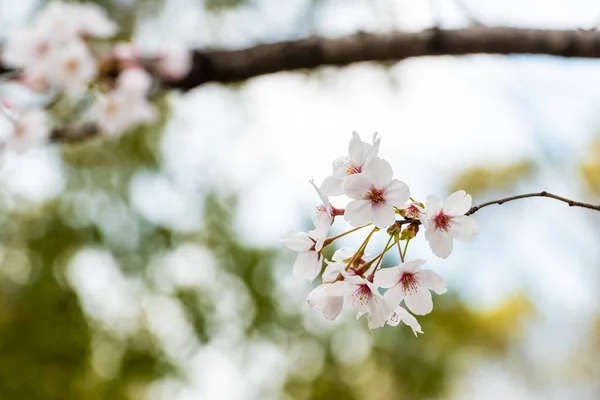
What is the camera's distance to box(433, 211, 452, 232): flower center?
543 mm

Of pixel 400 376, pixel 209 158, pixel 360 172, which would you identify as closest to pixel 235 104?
pixel 209 158

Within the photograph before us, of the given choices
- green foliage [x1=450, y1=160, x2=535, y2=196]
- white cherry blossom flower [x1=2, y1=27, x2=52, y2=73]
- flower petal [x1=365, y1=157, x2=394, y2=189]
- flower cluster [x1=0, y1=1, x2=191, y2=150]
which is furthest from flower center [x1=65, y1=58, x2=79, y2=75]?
green foliage [x1=450, y1=160, x2=535, y2=196]

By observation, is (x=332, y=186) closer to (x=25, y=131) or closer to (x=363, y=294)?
(x=363, y=294)

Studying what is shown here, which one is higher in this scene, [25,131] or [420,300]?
[25,131]

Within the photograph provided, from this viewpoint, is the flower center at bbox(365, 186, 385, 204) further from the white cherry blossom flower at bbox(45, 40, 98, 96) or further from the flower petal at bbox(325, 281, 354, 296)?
the white cherry blossom flower at bbox(45, 40, 98, 96)

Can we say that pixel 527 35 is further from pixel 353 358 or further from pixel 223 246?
pixel 353 358

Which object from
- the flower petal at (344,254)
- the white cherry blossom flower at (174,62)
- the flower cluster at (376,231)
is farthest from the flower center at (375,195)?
the white cherry blossom flower at (174,62)

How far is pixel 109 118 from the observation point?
1.63 m

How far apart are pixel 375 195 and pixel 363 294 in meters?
0.11

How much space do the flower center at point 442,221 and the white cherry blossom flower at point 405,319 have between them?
0.32 ft

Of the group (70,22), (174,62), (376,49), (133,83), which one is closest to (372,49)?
(376,49)

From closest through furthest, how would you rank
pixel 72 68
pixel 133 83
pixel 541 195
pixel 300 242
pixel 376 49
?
pixel 541 195
pixel 300 242
pixel 376 49
pixel 72 68
pixel 133 83

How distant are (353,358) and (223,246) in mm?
1686

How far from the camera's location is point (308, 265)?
62cm
